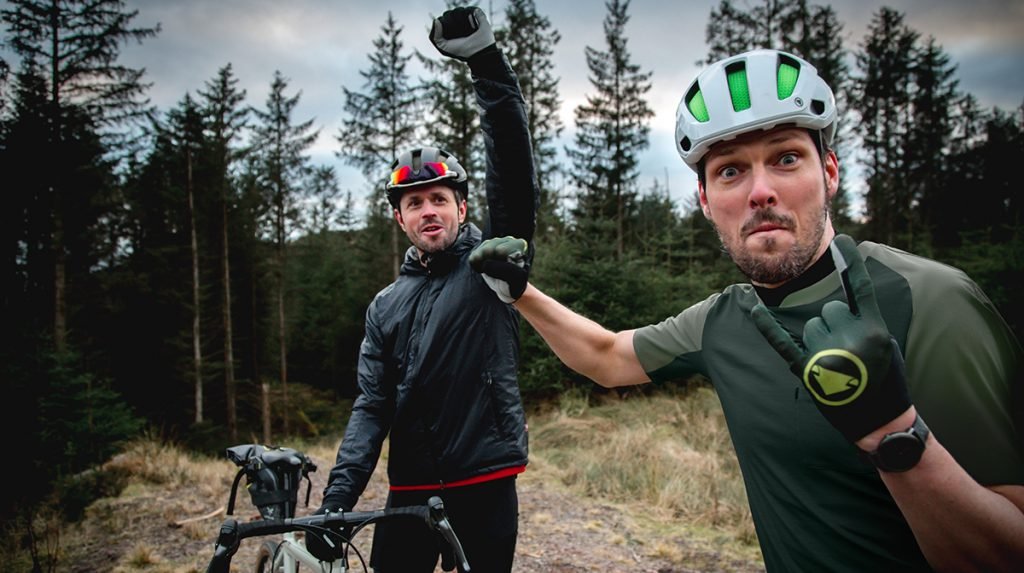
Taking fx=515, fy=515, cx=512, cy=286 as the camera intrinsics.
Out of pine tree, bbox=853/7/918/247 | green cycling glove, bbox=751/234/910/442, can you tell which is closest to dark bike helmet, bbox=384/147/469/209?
green cycling glove, bbox=751/234/910/442

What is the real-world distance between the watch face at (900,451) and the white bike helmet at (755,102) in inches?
32.7

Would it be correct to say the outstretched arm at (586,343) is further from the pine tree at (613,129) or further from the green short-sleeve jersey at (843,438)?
the pine tree at (613,129)

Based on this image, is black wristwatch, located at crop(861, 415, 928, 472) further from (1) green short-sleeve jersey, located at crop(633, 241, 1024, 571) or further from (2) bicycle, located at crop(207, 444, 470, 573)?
(2) bicycle, located at crop(207, 444, 470, 573)

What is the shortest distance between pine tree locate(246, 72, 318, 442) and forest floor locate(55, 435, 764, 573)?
15623 mm

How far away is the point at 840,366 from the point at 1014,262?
14.6m

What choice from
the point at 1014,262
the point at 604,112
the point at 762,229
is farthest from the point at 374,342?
the point at 604,112

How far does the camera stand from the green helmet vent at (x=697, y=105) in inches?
58.8

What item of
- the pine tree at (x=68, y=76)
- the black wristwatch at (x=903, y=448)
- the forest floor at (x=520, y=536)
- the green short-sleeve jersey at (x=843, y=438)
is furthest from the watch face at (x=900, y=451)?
the pine tree at (x=68, y=76)

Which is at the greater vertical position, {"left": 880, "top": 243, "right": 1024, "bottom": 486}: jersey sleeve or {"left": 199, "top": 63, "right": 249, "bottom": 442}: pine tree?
{"left": 199, "top": 63, "right": 249, "bottom": 442}: pine tree

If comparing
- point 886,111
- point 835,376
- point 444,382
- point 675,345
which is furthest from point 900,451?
point 886,111

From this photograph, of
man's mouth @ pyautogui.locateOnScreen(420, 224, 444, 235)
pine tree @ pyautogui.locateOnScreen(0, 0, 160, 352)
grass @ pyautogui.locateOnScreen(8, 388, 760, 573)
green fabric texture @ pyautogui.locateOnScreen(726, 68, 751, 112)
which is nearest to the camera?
green fabric texture @ pyautogui.locateOnScreen(726, 68, 751, 112)

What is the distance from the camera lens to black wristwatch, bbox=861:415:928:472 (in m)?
0.91

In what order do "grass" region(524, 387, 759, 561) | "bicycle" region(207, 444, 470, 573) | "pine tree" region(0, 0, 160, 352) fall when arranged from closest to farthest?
"bicycle" region(207, 444, 470, 573) → "grass" region(524, 387, 759, 561) → "pine tree" region(0, 0, 160, 352)

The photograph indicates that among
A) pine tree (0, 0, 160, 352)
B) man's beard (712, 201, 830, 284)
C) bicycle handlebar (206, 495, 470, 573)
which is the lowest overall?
bicycle handlebar (206, 495, 470, 573)
